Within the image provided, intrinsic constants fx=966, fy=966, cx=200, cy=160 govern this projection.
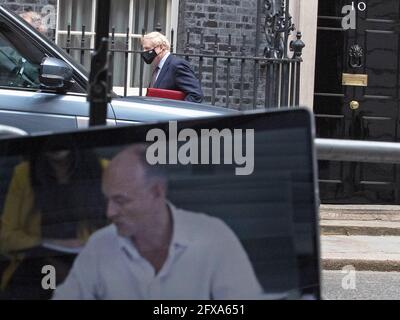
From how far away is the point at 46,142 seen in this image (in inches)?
100

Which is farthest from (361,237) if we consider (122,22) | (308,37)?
(122,22)

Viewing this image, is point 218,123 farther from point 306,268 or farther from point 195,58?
point 195,58

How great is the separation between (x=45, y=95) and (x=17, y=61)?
360 mm

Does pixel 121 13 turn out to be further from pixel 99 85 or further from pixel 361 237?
pixel 99 85

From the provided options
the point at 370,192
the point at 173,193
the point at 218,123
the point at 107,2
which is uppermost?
the point at 107,2

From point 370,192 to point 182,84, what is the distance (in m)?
3.10

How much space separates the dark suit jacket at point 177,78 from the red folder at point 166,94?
12cm

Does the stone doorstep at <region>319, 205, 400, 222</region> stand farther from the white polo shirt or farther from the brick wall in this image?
the white polo shirt

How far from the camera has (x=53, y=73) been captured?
5.44 metres

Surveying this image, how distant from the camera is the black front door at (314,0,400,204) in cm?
1030

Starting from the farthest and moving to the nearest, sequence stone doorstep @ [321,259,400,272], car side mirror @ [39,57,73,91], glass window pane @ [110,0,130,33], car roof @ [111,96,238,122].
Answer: glass window pane @ [110,0,130,33], stone doorstep @ [321,259,400,272], car roof @ [111,96,238,122], car side mirror @ [39,57,73,91]

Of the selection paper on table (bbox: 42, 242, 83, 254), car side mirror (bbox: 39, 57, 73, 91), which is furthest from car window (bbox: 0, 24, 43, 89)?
paper on table (bbox: 42, 242, 83, 254)

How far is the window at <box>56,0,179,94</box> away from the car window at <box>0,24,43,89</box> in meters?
4.45

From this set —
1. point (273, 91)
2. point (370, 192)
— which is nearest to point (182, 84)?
point (273, 91)
